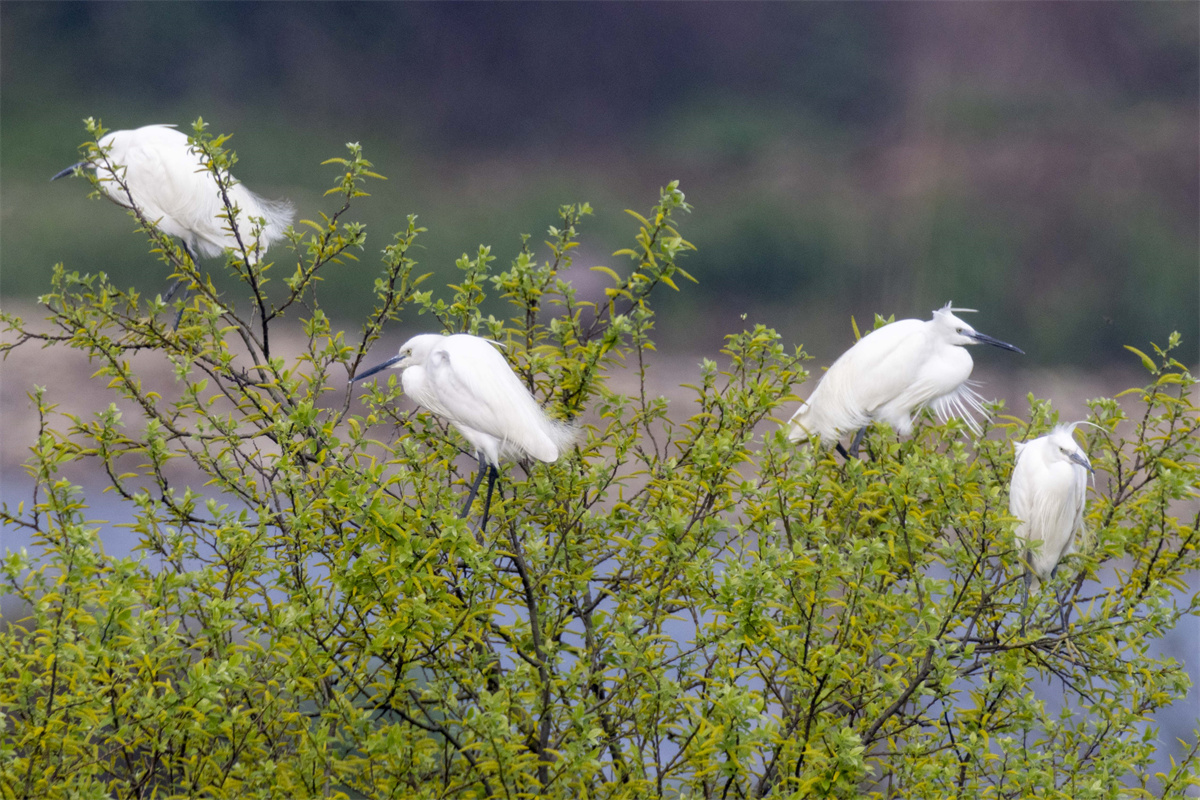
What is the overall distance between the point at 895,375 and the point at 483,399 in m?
1.03

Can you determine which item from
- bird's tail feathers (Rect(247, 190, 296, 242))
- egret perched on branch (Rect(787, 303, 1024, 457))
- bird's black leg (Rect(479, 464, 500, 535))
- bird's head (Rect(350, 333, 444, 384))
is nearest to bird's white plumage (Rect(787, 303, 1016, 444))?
egret perched on branch (Rect(787, 303, 1024, 457))

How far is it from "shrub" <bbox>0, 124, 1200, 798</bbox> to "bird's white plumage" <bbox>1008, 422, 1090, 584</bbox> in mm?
58

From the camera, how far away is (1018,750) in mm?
1276

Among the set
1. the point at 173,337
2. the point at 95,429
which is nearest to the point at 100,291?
the point at 173,337

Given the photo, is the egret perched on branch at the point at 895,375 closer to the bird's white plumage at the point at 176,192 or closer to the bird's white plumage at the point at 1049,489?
the bird's white plumage at the point at 1049,489

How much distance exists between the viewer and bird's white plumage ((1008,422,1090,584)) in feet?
5.05

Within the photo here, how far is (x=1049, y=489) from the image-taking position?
5.05ft

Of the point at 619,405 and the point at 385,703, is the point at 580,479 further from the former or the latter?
the point at 385,703

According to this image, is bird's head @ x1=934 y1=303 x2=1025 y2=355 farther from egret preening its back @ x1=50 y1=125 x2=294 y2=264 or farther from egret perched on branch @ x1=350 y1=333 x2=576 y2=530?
egret preening its back @ x1=50 y1=125 x2=294 y2=264

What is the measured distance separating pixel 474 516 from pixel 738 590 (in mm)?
636

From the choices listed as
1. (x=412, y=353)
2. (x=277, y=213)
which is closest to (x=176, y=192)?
(x=277, y=213)

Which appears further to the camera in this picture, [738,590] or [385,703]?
[385,703]

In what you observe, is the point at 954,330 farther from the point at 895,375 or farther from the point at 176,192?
the point at 176,192

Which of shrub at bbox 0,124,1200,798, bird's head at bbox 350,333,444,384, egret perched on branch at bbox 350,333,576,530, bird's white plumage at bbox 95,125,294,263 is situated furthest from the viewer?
bird's white plumage at bbox 95,125,294,263
